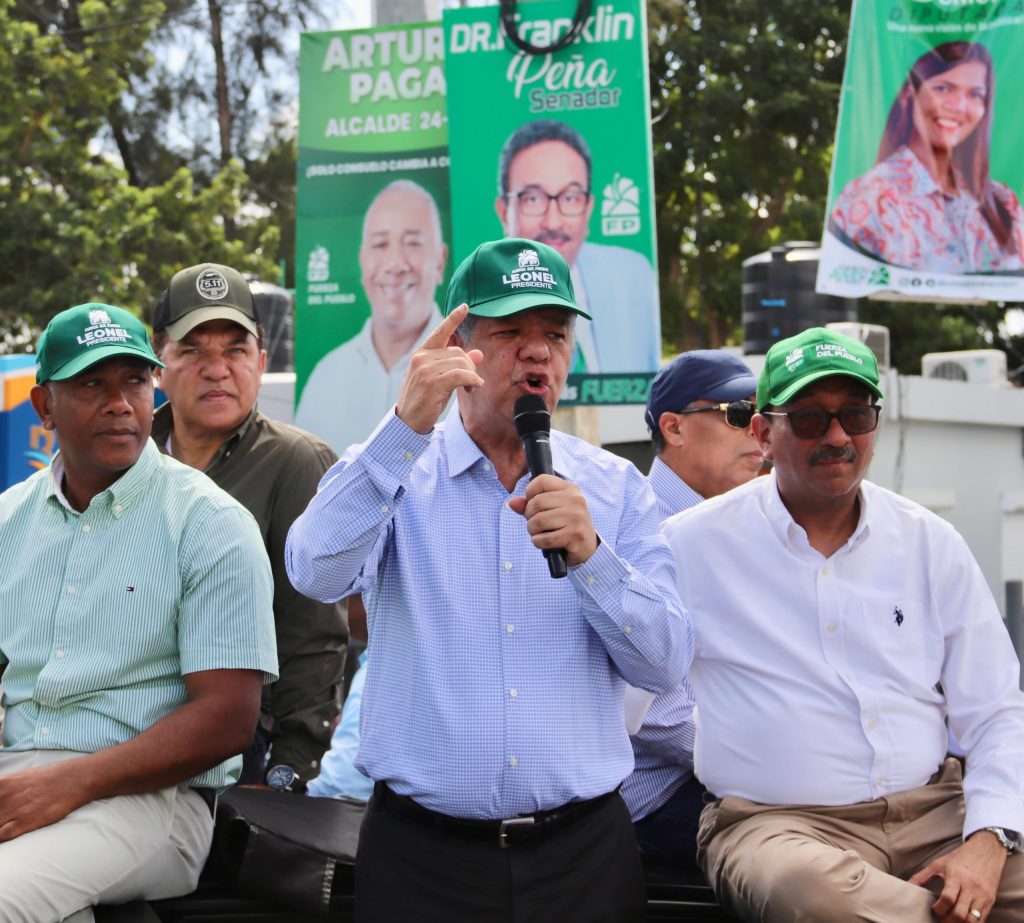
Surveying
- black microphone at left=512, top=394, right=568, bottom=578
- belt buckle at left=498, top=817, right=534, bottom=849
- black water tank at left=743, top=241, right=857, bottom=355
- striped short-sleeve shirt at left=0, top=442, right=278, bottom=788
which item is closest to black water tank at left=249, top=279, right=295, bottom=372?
black water tank at left=743, top=241, right=857, bottom=355

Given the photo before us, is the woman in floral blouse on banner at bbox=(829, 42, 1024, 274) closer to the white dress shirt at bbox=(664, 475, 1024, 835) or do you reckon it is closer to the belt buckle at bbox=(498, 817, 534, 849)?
the white dress shirt at bbox=(664, 475, 1024, 835)

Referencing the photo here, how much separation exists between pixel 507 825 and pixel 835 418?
1.22 m

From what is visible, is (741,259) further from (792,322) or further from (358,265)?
(358,265)

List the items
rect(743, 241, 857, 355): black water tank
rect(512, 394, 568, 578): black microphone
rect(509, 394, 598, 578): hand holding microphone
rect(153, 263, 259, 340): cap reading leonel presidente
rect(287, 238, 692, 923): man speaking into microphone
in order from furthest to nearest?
rect(743, 241, 857, 355): black water tank, rect(153, 263, 259, 340): cap reading leonel presidente, rect(287, 238, 692, 923): man speaking into microphone, rect(512, 394, 568, 578): black microphone, rect(509, 394, 598, 578): hand holding microphone

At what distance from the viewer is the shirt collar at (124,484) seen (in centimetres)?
317

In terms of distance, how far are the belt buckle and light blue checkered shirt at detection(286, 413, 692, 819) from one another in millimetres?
19

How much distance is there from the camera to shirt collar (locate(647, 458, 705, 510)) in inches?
165

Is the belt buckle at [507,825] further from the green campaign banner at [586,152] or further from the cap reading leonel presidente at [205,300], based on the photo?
the green campaign banner at [586,152]

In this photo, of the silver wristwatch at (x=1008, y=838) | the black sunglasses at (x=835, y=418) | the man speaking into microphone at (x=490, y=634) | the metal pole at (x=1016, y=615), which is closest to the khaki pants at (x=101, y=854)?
the man speaking into microphone at (x=490, y=634)

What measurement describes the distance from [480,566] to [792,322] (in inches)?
355

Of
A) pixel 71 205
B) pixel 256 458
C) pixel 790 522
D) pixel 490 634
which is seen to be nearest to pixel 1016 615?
pixel 790 522

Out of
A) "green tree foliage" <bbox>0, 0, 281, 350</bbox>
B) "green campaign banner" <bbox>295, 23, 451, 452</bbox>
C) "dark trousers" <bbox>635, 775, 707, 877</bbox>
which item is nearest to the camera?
"dark trousers" <bbox>635, 775, 707, 877</bbox>

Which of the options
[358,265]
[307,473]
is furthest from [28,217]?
[307,473]

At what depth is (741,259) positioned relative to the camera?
22.7m
